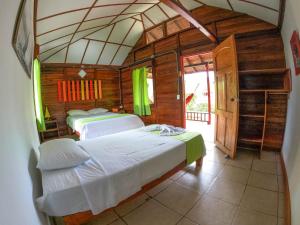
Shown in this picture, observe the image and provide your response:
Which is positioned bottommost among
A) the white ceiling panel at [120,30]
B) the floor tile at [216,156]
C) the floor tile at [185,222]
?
the floor tile at [185,222]

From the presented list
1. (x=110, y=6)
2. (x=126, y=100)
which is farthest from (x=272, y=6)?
(x=126, y=100)

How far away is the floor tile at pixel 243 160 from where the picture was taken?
2498mm

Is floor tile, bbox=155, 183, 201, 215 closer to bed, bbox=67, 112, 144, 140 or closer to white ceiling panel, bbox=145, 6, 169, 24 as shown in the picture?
bed, bbox=67, 112, 144, 140

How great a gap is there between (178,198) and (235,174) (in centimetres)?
102

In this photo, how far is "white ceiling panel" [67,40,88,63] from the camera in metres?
4.30

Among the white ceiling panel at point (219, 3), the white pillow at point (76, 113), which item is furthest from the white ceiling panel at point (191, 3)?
the white pillow at point (76, 113)

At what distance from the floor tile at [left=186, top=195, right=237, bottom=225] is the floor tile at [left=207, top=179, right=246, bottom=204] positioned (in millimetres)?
92

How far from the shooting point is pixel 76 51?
456 centimetres

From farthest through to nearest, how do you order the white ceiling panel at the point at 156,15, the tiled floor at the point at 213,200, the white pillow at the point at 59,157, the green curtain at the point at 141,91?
the green curtain at the point at 141,91, the white ceiling panel at the point at 156,15, the tiled floor at the point at 213,200, the white pillow at the point at 59,157

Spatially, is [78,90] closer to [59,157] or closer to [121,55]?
[121,55]

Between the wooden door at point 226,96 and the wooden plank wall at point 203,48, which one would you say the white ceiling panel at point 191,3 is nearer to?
the wooden plank wall at point 203,48

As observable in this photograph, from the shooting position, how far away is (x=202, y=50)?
3580 mm

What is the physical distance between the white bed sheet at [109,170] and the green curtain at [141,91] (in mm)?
2561

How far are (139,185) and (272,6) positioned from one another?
3020 millimetres
